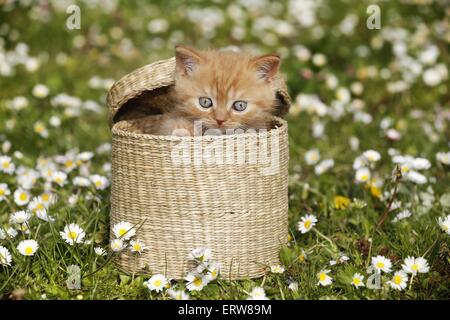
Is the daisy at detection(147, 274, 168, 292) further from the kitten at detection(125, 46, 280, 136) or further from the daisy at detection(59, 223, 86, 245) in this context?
the kitten at detection(125, 46, 280, 136)

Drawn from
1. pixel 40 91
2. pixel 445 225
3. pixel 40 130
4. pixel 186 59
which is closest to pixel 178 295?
pixel 186 59

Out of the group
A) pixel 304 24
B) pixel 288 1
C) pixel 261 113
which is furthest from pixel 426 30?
pixel 261 113

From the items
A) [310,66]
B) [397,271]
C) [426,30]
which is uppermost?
[426,30]

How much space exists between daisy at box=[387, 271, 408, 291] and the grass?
0.04 meters

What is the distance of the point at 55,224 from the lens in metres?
3.09

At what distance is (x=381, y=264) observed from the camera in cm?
264

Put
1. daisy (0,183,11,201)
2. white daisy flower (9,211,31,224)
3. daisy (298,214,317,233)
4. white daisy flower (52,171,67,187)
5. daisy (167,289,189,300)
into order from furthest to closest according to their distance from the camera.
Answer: white daisy flower (52,171,67,187) < daisy (0,183,11,201) < daisy (298,214,317,233) < white daisy flower (9,211,31,224) < daisy (167,289,189,300)

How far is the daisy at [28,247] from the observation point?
2.64 m

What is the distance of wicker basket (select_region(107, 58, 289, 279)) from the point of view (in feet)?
8.54

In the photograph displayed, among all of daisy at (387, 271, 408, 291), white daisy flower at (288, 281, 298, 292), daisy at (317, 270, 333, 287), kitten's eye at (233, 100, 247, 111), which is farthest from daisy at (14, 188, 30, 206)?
daisy at (387, 271, 408, 291)

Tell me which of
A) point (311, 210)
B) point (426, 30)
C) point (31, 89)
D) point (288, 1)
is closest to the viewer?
point (311, 210)

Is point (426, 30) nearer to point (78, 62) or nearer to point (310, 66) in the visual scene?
point (310, 66)

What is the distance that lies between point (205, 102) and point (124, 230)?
2.25 ft

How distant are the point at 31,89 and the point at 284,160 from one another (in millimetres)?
2853
